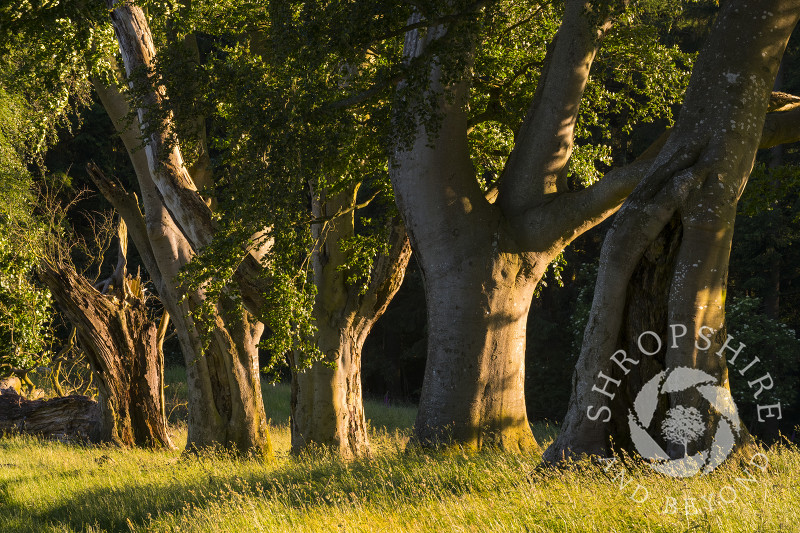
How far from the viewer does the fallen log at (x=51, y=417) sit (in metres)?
15.0

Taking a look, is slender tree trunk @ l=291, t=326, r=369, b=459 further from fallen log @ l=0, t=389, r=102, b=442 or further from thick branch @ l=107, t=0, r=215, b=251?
fallen log @ l=0, t=389, r=102, b=442

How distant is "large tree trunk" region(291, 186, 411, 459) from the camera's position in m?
11.6

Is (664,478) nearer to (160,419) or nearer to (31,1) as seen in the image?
(31,1)

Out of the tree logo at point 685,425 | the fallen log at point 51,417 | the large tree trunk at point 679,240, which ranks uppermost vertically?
the large tree trunk at point 679,240

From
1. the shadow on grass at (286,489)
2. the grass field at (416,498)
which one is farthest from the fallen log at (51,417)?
the shadow on grass at (286,489)

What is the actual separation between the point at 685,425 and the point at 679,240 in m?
1.59

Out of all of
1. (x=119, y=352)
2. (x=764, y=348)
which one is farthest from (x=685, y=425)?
(x=764, y=348)

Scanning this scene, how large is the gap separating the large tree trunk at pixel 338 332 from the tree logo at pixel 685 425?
246 inches

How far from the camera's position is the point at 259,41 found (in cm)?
1247

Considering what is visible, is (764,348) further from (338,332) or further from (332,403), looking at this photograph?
(332,403)

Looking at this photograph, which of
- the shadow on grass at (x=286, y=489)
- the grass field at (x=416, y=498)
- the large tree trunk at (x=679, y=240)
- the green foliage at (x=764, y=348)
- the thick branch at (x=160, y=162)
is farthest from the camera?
the green foliage at (x=764, y=348)

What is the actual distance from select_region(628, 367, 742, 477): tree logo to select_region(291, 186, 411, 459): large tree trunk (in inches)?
246

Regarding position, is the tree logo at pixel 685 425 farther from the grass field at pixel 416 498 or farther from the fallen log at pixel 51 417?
the fallen log at pixel 51 417

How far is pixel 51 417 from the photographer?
50.7ft
